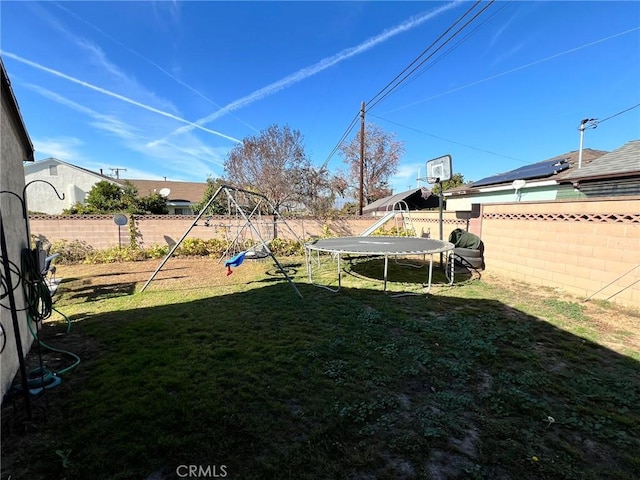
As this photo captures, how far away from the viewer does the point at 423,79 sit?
9.90 metres

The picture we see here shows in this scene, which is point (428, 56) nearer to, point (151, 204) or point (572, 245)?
point (572, 245)

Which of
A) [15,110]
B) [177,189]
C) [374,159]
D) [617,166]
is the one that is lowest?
[15,110]

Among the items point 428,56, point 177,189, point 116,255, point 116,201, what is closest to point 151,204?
point 116,201

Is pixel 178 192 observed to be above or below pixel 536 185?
above

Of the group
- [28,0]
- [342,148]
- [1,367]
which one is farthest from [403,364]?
[342,148]

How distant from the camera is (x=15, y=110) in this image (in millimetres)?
2662

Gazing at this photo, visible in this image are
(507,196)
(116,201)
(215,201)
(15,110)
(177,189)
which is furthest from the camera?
(177,189)

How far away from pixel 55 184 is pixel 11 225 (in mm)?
23378

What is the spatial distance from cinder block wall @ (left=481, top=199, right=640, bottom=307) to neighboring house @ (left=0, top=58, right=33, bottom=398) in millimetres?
6678

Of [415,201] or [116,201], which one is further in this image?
[415,201]

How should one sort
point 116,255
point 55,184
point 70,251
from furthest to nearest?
point 55,184 < point 116,255 < point 70,251

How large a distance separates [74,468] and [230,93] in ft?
50.5

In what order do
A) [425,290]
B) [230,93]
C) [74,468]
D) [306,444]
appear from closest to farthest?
[74,468] < [306,444] < [425,290] < [230,93]

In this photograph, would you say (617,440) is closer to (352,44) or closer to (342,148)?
(352,44)
